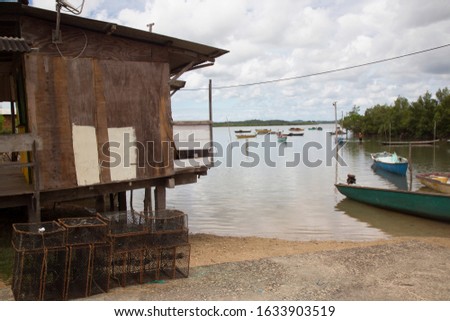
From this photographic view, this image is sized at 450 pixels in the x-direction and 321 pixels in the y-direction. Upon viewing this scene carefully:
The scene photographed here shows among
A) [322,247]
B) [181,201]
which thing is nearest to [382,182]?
[181,201]

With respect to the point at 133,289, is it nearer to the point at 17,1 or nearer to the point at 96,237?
the point at 96,237

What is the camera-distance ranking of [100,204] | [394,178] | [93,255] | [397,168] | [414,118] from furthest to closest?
1. [414,118]
2. [397,168]
3. [394,178]
4. [100,204]
5. [93,255]

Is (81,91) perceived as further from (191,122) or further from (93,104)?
(191,122)

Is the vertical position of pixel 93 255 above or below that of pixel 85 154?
below

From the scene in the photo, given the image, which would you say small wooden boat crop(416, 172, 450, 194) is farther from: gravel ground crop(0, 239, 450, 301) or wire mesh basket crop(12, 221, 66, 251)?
wire mesh basket crop(12, 221, 66, 251)

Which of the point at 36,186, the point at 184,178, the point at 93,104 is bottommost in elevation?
the point at 184,178

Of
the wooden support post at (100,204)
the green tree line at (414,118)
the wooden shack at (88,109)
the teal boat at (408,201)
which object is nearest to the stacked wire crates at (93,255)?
the wooden shack at (88,109)

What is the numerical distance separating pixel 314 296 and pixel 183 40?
6.92 metres

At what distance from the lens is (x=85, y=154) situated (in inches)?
368

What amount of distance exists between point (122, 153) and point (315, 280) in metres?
5.35

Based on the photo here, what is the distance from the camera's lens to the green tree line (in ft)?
212

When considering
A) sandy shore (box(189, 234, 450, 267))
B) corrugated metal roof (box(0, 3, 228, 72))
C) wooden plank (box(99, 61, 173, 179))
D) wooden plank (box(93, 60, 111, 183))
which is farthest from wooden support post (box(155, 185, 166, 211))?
corrugated metal roof (box(0, 3, 228, 72))

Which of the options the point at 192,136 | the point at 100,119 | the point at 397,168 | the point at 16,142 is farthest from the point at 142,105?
the point at 397,168

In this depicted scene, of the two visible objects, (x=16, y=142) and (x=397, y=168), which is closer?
(x=16, y=142)
